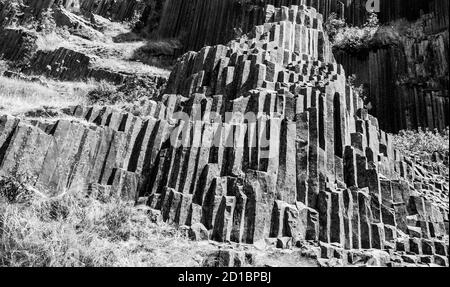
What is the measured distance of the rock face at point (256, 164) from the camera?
7301 millimetres

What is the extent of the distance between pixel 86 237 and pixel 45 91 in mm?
10284

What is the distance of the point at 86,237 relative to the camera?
623cm

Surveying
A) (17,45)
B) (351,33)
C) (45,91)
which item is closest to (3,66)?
(17,45)

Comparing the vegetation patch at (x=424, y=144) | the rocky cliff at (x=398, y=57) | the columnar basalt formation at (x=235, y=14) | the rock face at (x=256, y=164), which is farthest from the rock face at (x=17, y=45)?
the vegetation patch at (x=424, y=144)

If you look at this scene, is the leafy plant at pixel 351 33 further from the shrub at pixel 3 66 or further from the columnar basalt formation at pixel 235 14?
the shrub at pixel 3 66

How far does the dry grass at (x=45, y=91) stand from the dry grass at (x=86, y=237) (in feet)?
18.2

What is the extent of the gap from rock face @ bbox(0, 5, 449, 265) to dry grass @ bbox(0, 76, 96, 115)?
13.0ft

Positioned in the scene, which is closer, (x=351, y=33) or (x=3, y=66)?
(x=351, y=33)

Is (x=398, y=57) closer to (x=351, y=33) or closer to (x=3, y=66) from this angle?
(x=351, y=33)

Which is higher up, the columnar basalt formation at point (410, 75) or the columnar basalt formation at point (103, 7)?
the columnar basalt formation at point (103, 7)

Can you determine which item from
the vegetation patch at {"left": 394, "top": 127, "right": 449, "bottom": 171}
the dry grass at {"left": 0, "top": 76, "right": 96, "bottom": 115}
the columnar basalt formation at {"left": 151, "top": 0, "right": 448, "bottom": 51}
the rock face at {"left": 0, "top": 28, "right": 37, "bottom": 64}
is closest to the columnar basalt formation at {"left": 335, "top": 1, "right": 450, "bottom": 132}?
the vegetation patch at {"left": 394, "top": 127, "right": 449, "bottom": 171}

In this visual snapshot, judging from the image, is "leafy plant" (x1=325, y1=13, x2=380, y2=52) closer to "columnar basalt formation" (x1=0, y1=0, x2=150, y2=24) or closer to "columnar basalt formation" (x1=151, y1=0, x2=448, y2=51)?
"columnar basalt formation" (x1=151, y1=0, x2=448, y2=51)

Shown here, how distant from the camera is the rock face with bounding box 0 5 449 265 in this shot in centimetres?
730
